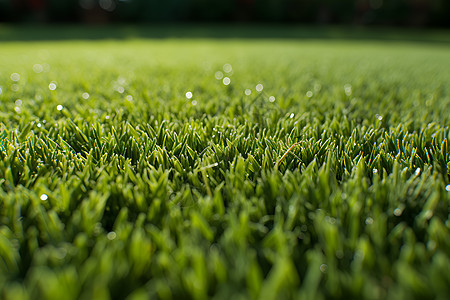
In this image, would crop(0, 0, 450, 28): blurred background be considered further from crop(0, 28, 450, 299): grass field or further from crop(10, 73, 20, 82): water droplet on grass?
crop(0, 28, 450, 299): grass field

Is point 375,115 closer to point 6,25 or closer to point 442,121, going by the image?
point 442,121

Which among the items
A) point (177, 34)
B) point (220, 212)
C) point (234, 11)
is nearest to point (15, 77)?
point (220, 212)

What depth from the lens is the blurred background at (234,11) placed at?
19.6 meters

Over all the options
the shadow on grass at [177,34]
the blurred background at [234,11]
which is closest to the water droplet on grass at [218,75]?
the shadow on grass at [177,34]

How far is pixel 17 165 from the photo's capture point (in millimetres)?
1133

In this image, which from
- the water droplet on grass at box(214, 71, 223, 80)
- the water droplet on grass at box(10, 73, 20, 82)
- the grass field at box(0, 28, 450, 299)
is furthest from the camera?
the water droplet on grass at box(214, 71, 223, 80)

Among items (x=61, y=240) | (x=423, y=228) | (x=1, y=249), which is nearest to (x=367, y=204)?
(x=423, y=228)

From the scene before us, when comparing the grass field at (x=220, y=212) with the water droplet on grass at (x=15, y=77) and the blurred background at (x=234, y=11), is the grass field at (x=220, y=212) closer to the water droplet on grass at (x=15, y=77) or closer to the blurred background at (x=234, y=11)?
the water droplet on grass at (x=15, y=77)

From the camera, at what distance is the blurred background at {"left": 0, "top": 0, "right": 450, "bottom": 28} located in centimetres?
1962

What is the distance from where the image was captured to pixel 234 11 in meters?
21.5

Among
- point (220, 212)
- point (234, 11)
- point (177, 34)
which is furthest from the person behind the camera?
point (234, 11)

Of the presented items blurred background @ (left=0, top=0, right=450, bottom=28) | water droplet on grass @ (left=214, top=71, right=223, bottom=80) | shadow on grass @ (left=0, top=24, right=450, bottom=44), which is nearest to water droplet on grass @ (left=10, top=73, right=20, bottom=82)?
water droplet on grass @ (left=214, top=71, right=223, bottom=80)

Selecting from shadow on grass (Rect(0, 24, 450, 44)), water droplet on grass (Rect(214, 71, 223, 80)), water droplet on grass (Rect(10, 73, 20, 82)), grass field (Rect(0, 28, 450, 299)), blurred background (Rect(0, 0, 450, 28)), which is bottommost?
shadow on grass (Rect(0, 24, 450, 44))

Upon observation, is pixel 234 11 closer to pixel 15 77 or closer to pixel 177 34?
pixel 177 34
